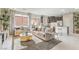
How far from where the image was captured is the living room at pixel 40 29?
258cm

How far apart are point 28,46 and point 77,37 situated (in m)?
0.88

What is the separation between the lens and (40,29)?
2615 millimetres

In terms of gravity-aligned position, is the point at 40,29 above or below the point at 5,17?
below

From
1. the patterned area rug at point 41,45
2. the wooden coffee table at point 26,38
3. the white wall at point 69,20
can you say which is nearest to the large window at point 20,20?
the wooden coffee table at point 26,38

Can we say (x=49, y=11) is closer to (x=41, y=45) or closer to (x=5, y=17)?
(x=41, y=45)

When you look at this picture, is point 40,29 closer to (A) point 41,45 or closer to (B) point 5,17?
(A) point 41,45

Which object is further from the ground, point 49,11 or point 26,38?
point 49,11

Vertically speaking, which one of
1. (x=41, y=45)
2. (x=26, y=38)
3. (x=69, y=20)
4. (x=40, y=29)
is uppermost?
(x=69, y=20)

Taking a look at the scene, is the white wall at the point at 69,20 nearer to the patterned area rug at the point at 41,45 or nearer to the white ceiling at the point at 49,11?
the white ceiling at the point at 49,11

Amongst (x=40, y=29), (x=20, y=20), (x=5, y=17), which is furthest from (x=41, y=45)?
(x=5, y=17)

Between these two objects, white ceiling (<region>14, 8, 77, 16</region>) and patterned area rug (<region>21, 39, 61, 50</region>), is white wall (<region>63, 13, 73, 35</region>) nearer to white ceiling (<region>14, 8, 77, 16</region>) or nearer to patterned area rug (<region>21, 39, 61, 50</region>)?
white ceiling (<region>14, 8, 77, 16</region>)

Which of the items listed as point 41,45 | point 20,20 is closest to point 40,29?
point 41,45

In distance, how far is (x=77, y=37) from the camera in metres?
2.57

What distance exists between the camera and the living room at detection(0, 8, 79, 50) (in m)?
2.58
